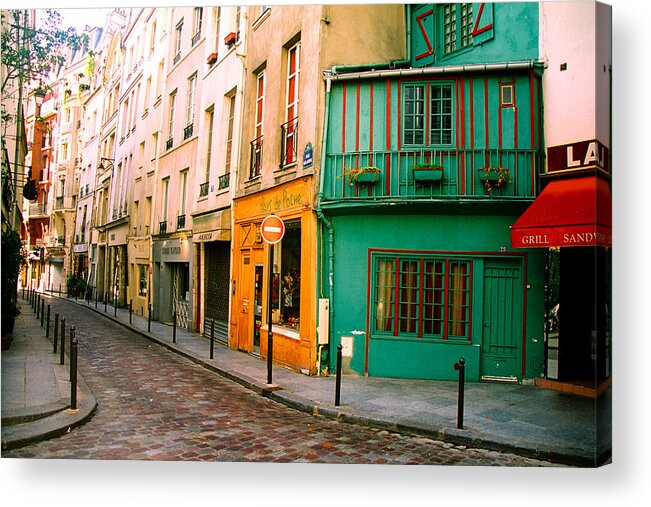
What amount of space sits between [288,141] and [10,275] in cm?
373

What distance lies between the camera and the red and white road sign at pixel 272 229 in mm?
6645

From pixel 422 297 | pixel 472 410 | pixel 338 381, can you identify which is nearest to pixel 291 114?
pixel 422 297

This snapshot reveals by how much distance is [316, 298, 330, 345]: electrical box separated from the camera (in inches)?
239

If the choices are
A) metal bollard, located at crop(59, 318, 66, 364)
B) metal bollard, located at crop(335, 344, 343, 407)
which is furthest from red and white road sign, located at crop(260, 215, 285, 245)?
metal bollard, located at crop(59, 318, 66, 364)

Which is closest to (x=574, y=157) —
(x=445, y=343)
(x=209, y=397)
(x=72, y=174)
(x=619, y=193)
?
(x=619, y=193)

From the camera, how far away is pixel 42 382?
18.2ft

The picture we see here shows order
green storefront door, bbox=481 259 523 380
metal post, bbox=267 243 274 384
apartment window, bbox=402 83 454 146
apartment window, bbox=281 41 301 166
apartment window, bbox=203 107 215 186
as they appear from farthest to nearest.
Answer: apartment window, bbox=203 107 215 186 < metal post, bbox=267 243 274 384 < apartment window, bbox=281 41 301 166 < apartment window, bbox=402 83 454 146 < green storefront door, bbox=481 259 523 380

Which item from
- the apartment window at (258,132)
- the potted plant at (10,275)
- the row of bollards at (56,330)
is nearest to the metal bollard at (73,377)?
the row of bollards at (56,330)

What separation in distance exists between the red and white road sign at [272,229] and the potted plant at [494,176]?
9.50 feet

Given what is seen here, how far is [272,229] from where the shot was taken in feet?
21.9

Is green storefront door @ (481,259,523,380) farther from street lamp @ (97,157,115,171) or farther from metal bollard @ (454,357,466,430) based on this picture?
street lamp @ (97,157,115,171)

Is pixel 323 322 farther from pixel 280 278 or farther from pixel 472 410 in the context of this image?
pixel 472 410

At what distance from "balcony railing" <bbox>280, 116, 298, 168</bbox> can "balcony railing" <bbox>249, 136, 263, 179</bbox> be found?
0.40m

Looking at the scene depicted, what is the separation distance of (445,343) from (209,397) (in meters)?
3.11
